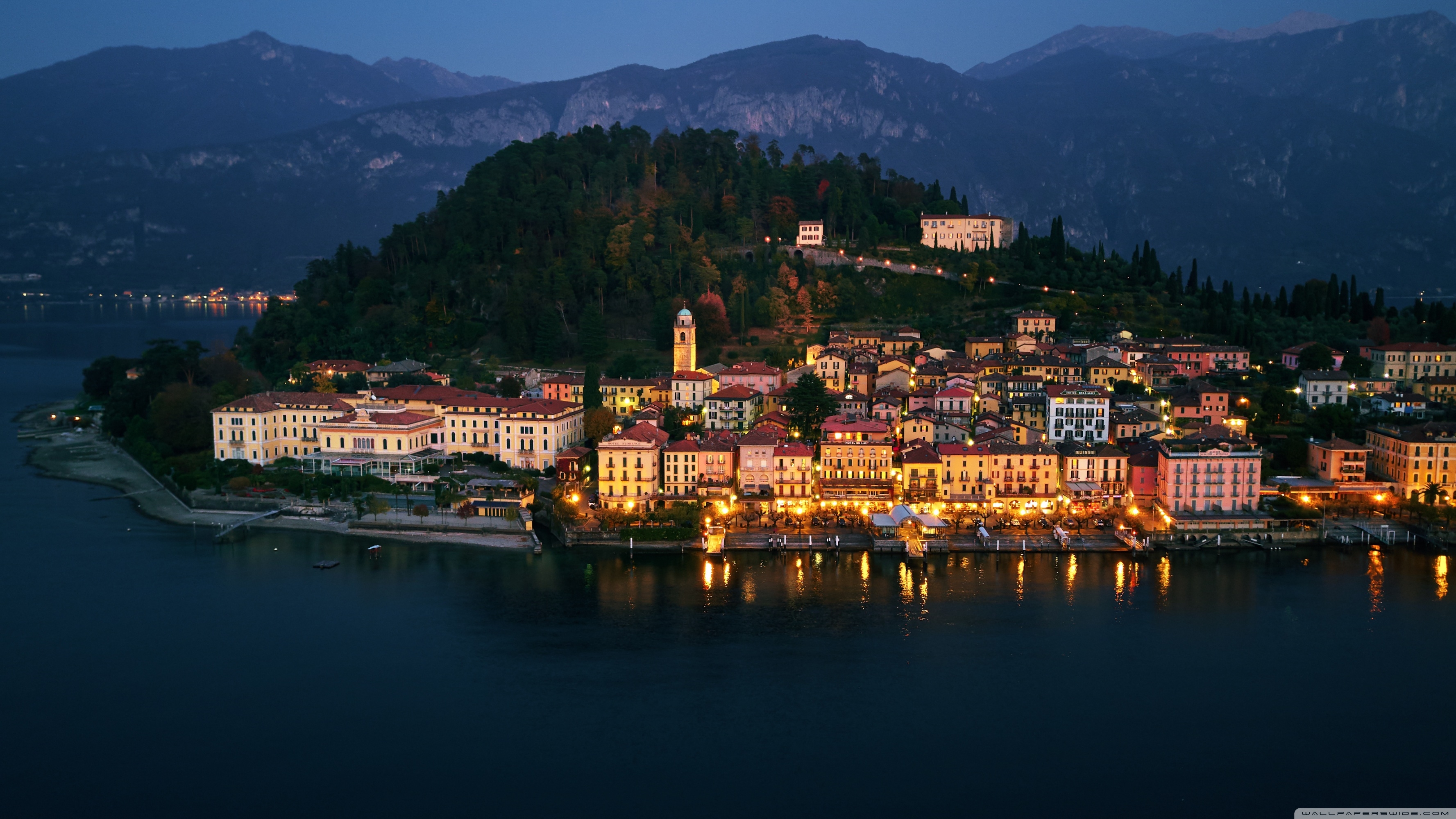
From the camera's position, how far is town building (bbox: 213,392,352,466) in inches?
1138

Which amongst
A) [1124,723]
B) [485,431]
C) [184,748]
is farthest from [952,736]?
[485,431]

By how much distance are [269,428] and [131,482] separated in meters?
3.87

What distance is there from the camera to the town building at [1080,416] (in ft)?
91.4

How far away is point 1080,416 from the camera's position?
2794cm

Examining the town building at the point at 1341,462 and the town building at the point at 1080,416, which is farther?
the town building at the point at 1080,416

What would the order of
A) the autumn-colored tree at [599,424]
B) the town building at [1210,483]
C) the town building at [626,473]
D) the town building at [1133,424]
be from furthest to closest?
the autumn-colored tree at [599,424] → the town building at [1133,424] → the town building at [626,473] → the town building at [1210,483]

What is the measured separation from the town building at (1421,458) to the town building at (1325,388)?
4411 millimetres

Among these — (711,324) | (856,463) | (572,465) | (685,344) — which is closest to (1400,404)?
(856,463)

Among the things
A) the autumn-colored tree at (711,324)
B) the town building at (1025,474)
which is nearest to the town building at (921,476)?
the town building at (1025,474)

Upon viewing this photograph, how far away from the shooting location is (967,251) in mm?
44375

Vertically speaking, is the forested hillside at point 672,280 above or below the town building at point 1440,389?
above

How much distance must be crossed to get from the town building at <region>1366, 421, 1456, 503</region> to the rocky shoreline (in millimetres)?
19248

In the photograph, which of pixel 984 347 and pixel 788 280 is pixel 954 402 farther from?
pixel 788 280

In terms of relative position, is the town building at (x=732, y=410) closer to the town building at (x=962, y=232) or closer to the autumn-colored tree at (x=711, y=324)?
the autumn-colored tree at (x=711, y=324)
